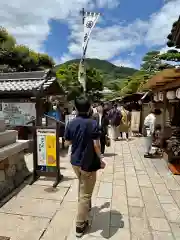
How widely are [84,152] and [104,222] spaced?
4.16ft

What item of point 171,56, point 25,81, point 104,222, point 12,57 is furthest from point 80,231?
point 171,56

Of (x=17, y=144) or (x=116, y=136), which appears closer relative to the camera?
(x=17, y=144)

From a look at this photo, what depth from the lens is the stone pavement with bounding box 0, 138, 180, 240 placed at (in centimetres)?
342

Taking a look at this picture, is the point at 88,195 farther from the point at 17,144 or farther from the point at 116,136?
the point at 116,136

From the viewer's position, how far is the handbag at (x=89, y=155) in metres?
3.28

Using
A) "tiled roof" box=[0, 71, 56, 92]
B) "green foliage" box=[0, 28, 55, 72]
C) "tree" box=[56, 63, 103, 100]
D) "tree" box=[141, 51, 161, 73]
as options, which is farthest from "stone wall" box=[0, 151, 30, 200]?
"tree" box=[141, 51, 161, 73]

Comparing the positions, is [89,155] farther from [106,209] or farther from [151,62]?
[151,62]

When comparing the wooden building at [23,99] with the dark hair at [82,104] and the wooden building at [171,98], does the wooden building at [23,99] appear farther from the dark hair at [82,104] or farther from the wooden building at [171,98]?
the dark hair at [82,104]

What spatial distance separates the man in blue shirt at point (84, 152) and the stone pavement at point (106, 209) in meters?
0.38

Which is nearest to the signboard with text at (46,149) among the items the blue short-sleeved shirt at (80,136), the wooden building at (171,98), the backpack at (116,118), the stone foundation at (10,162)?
the stone foundation at (10,162)

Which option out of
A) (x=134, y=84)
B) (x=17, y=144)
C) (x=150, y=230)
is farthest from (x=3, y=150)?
(x=134, y=84)

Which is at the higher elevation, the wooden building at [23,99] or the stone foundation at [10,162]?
the wooden building at [23,99]

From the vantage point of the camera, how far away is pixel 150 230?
3.50 m

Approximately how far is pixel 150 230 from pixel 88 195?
1097mm
